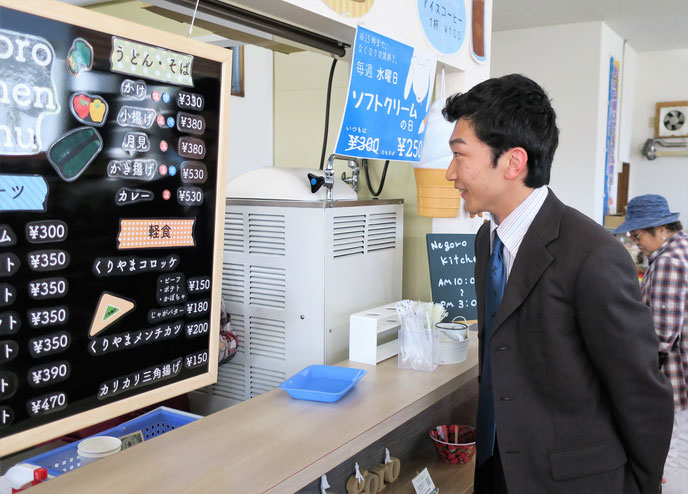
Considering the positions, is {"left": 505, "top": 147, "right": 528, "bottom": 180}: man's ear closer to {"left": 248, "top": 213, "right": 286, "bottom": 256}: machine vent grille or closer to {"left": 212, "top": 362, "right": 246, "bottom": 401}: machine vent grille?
{"left": 248, "top": 213, "right": 286, "bottom": 256}: machine vent grille

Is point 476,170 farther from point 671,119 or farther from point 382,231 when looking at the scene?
point 671,119

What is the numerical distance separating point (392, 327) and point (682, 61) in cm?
731

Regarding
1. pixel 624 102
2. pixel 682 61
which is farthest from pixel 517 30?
pixel 682 61

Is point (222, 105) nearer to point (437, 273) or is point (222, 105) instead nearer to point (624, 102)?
point (437, 273)

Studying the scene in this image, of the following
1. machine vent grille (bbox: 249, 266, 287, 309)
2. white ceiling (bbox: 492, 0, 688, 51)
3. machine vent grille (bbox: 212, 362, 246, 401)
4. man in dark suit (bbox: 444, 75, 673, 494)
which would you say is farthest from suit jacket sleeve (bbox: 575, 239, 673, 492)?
white ceiling (bbox: 492, 0, 688, 51)

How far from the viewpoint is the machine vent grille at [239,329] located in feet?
7.82

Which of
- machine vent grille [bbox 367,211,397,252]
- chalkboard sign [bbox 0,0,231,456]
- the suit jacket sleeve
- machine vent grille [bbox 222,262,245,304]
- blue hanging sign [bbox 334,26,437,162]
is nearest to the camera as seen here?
chalkboard sign [bbox 0,0,231,456]

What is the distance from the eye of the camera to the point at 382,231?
262cm

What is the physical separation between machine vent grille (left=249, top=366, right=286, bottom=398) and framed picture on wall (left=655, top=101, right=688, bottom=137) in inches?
278

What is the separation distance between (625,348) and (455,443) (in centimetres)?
113

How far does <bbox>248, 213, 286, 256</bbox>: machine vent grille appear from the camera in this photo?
2271 millimetres

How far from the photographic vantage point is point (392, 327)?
223 centimetres

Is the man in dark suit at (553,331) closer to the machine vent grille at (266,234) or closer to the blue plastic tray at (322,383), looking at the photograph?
the blue plastic tray at (322,383)

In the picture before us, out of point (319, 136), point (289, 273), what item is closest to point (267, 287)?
point (289, 273)
